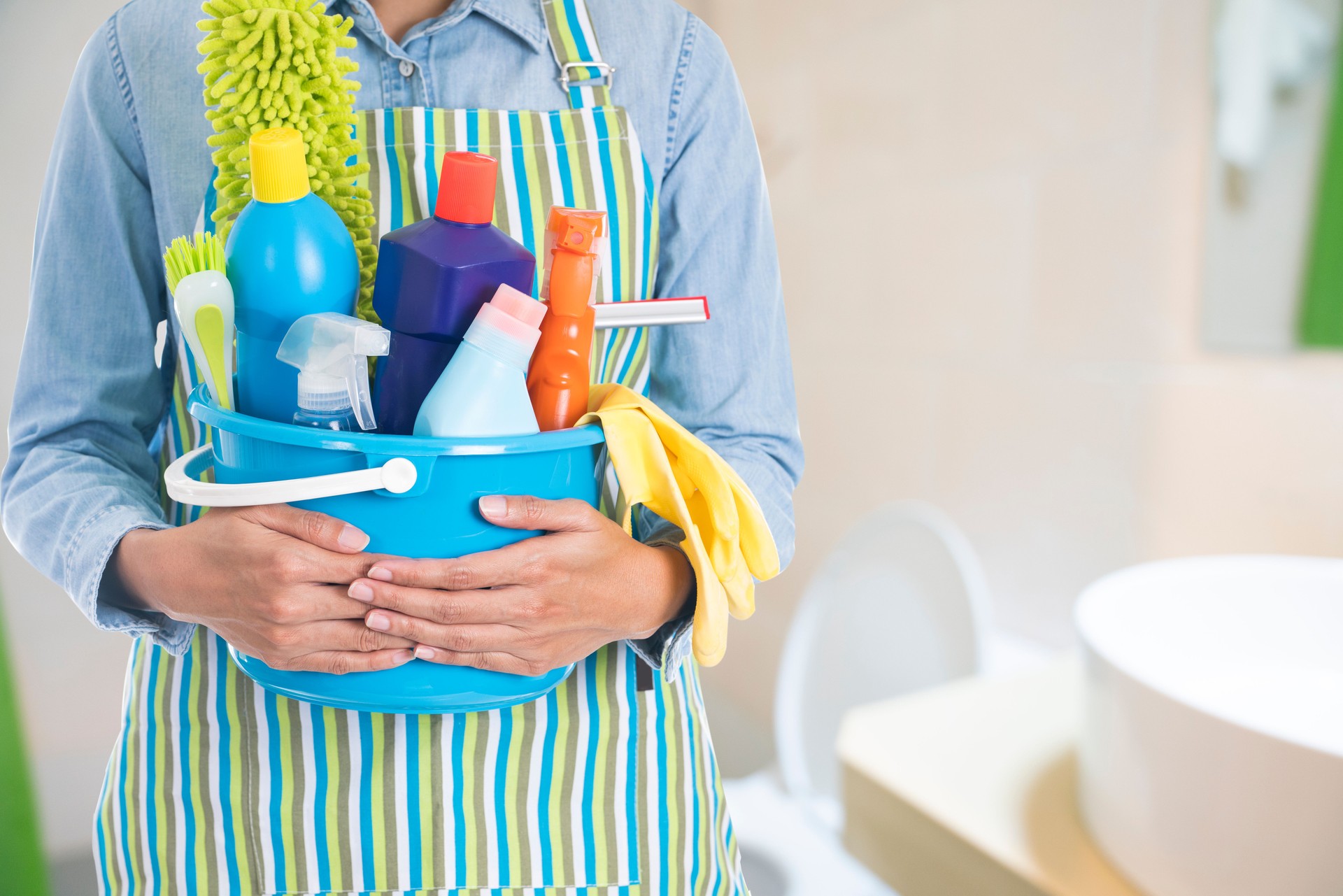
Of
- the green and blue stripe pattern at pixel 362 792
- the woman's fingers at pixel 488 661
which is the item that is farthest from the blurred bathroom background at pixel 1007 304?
the woman's fingers at pixel 488 661

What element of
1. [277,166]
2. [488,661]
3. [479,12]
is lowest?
[488,661]

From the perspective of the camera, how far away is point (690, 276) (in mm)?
567

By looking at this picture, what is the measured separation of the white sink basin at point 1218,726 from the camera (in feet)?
1.63

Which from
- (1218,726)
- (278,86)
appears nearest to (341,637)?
(278,86)

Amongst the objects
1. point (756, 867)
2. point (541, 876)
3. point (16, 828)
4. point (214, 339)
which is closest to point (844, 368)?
point (756, 867)

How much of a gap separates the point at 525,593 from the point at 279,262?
0.16m

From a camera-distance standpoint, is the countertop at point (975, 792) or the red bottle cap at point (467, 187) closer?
the red bottle cap at point (467, 187)

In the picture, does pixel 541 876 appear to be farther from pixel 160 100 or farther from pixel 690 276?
pixel 160 100

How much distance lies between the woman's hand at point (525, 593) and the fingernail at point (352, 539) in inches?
0.4

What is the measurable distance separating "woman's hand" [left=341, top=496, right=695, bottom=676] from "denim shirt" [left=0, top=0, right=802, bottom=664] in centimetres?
6

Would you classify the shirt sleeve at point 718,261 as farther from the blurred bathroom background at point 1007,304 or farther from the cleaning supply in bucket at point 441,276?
the blurred bathroom background at point 1007,304

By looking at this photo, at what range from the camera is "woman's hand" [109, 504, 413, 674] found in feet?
1.17

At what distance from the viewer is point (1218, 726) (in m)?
0.51

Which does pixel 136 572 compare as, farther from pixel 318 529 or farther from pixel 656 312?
pixel 656 312
